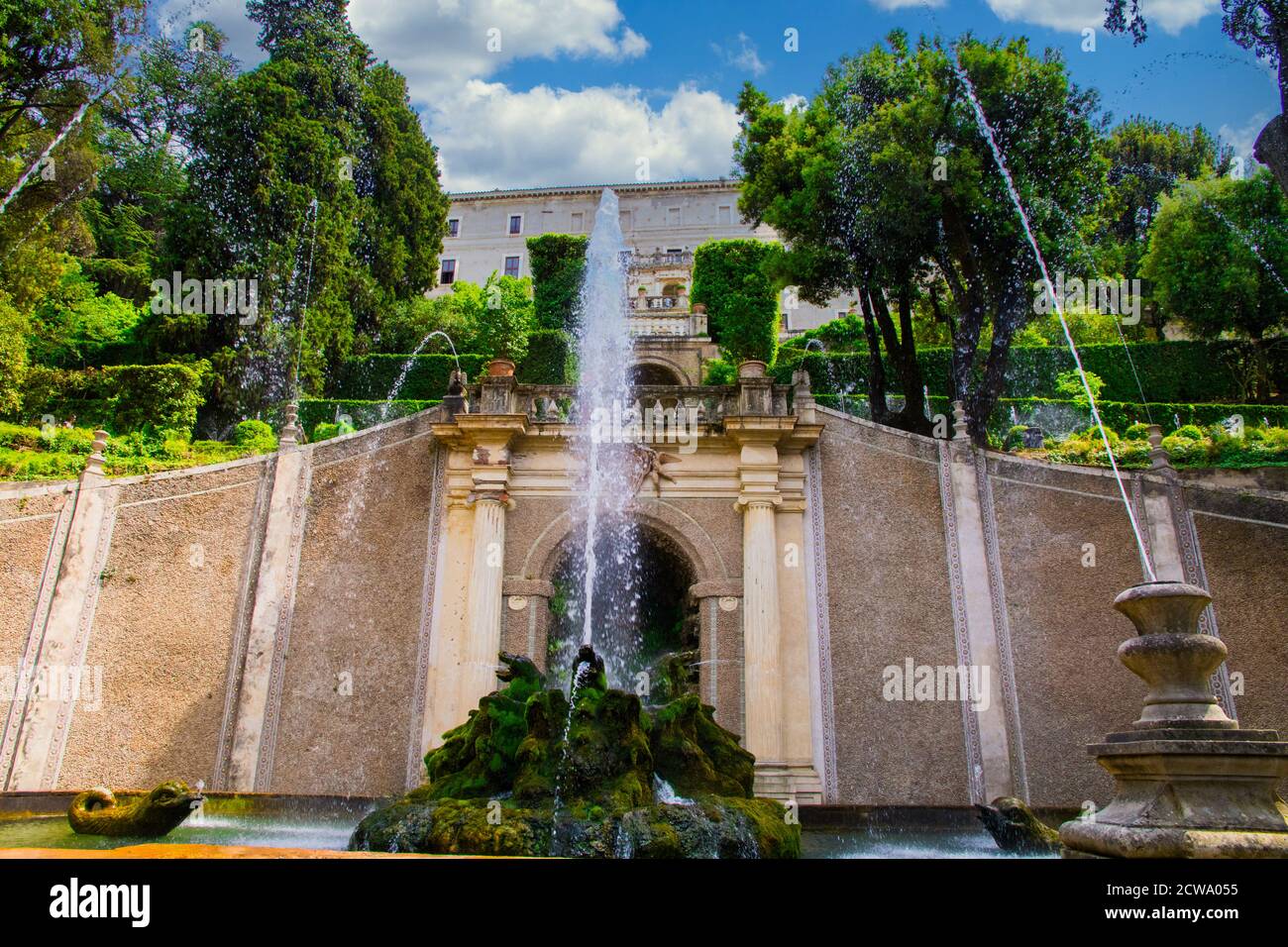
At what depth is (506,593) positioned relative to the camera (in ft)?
38.7

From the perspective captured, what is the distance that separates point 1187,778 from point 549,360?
2365cm

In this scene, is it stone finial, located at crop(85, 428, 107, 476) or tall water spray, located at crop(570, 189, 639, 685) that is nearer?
stone finial, located at crop(85, 428, 107, 476)

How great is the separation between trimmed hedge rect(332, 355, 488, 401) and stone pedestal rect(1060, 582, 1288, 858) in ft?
72.6

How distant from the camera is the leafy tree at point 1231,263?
2484cm

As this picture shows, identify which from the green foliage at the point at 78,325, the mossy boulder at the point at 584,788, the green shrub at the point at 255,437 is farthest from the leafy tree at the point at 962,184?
the green foliage at the point at 78,325

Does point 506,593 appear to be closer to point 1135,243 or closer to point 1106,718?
point 1106,718

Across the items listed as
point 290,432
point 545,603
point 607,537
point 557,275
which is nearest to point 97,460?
point 290,432

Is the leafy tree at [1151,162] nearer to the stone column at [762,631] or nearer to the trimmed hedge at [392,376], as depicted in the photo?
the trimmed hedge at [392,376]

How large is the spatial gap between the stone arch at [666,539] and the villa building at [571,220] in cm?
3552

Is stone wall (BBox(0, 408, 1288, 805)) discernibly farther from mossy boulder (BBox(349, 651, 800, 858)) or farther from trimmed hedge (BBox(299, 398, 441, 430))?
trimmed hedge (BBox(299, 398, 441, 430))

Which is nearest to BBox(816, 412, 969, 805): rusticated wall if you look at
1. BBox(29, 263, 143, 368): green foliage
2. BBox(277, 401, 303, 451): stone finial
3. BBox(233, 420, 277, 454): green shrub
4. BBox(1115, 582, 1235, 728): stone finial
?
BBox(1115, 582, 1235, 728): stone finial

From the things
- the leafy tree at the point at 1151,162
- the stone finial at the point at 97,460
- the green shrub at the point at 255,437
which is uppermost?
the leafy tree at the point at 1151,162

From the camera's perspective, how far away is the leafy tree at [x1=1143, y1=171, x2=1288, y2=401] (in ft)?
81.5

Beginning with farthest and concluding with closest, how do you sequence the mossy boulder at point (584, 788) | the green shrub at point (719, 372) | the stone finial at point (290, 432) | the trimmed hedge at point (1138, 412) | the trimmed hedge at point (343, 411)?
1. the green shrub at point (719, 372)
2. the trimmed hedge at point (343, 411)
3. the trimmed hedge at point (1138, 412)
4. the stone finial at point (290, 432)
5. the mossy boulder at point (584, 788)
